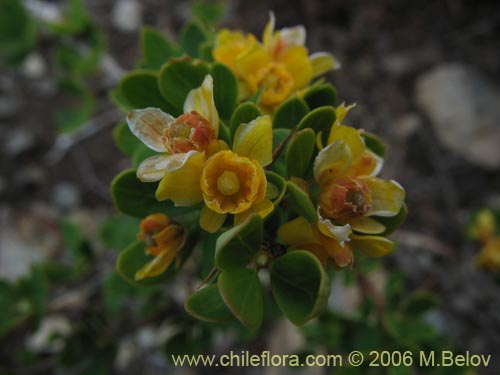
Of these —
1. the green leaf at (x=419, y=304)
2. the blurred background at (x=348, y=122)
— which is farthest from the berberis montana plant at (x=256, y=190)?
the blurred background at (x=348, y=122)

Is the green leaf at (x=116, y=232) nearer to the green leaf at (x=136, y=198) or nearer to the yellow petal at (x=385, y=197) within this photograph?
the green leaf at (x=136, y=198)

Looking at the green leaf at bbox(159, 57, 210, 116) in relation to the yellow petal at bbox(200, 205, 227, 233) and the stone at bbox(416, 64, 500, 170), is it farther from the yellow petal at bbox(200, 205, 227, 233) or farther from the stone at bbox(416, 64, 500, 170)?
the stone at bbox(416, 64, 500, 170)

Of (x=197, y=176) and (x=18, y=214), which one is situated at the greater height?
(x=197, y=176)

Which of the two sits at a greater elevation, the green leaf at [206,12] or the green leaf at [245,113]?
the green leaf at [245,113]

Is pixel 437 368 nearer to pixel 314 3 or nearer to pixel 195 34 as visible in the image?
pixel 195 34

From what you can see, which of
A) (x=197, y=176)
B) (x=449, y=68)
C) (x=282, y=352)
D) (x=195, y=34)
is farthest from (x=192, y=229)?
(x=449, y=68)
